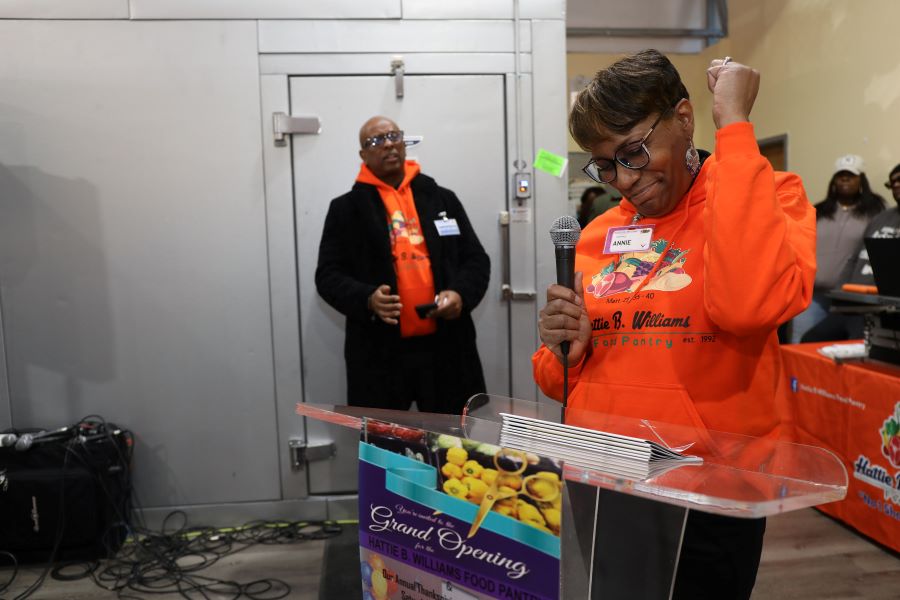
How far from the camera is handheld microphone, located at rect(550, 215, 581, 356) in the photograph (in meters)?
1.07

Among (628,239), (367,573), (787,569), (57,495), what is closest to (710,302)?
(628,239)

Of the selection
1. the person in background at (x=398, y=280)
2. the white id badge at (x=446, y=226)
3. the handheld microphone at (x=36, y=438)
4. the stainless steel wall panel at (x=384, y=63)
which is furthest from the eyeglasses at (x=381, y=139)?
the handheld microphone at (x=36, y=438)

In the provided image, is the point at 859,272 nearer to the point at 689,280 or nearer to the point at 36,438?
the point at 689,280

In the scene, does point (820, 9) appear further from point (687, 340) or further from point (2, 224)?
point (2, 224)

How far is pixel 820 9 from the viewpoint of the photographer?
4816mm

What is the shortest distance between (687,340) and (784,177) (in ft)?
0.99

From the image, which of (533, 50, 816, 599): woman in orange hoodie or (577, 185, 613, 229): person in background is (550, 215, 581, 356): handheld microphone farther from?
(577, 185, 613, 229): person in background

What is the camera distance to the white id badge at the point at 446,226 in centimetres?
277

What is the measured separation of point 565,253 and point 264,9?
2.48 m

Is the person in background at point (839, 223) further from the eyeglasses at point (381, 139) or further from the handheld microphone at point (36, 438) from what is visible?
the handheld microphone at point (36, 438)

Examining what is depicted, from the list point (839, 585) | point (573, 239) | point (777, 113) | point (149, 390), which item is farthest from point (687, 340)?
point (777, 113)

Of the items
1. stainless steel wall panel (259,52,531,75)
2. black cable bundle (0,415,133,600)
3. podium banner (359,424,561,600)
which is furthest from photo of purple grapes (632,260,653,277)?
black cable bundle (0,415,133,600)

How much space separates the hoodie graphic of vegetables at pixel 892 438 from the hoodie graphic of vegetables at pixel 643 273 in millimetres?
2084

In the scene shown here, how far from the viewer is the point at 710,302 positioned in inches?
37.3
